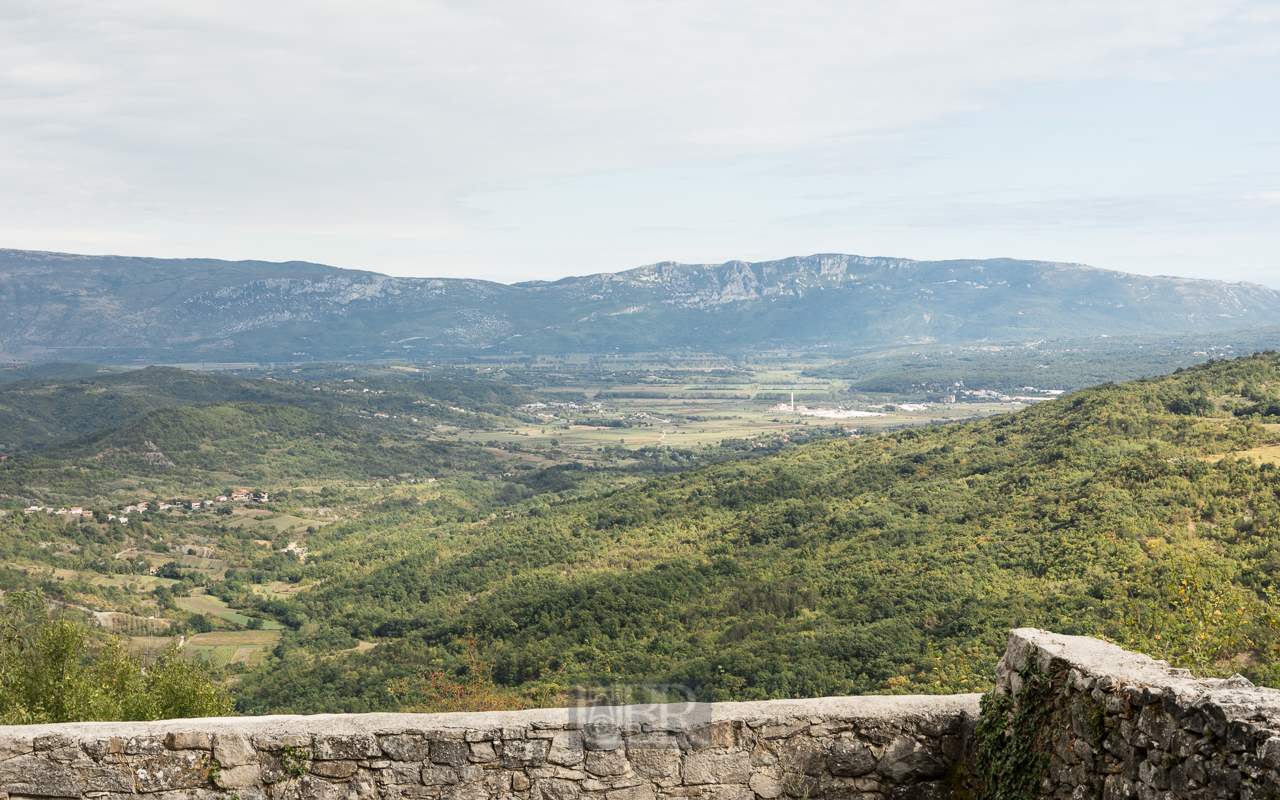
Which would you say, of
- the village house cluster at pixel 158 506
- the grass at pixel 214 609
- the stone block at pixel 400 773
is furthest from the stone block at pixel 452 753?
the village house cluster at pixel 158 506

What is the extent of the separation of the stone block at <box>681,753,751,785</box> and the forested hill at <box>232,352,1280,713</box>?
998 millimetres

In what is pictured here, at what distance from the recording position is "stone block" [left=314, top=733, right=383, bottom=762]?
281 inches

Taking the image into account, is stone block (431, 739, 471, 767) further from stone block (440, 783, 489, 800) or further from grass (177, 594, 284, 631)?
grass (177, 594, 284, 631)

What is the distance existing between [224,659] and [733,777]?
57.9 meters

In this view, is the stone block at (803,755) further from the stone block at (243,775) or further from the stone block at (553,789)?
the stone block at (243,775)

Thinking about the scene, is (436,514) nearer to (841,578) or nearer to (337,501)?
(337,501)

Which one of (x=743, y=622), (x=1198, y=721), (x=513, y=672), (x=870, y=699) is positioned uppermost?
(x=1198, y=721)

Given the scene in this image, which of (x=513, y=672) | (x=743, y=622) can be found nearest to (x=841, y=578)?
(x=743, y=622)

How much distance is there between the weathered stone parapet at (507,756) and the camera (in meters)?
7.10

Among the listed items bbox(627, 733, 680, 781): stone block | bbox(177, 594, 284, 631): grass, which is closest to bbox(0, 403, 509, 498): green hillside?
bbox(177, 594, 284, 631): grass

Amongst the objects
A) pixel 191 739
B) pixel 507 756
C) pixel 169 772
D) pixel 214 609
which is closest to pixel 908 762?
pixel 507 756

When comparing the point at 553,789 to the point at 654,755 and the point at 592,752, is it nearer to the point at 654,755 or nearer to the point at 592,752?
the point at 592,752

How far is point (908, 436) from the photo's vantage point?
62188 mm

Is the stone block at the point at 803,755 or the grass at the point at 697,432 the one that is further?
the grass at the point at 697,432
